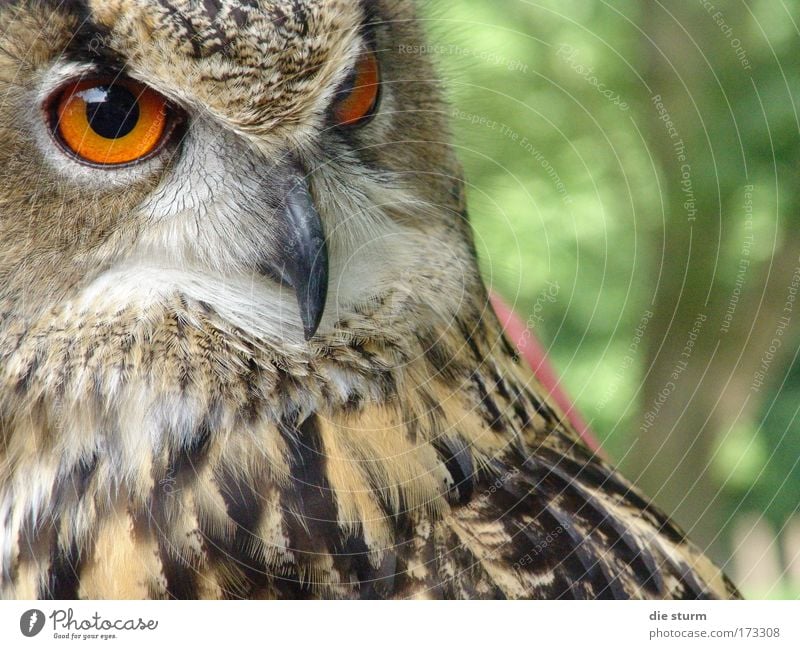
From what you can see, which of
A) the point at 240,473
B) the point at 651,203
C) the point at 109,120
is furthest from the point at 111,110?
the point at 651,203

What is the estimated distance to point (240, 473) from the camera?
642 millimetres

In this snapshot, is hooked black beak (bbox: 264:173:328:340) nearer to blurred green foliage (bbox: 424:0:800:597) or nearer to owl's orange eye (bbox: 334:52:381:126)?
owl's orange eye (bbox: 334:52:381:126)

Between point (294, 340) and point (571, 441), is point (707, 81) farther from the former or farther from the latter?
point (294, 340)

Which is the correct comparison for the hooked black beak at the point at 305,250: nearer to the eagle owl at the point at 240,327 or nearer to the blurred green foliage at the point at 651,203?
the eagle owl at the point at 240,327

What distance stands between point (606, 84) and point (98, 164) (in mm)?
782

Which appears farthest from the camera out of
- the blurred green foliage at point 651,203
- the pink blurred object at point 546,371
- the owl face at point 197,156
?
the pink blurred object at point 546,371

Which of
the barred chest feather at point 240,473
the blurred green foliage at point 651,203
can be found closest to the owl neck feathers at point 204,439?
the barred chest feather at point 240,473

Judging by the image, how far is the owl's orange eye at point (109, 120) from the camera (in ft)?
1.83

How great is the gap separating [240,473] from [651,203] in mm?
803

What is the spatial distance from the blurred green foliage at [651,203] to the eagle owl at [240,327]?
0.17 meters

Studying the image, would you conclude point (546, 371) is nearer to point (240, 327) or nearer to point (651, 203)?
point (651, 203)

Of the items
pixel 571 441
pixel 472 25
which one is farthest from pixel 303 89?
pixel 571 441

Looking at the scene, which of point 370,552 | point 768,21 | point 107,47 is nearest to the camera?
point 107,47

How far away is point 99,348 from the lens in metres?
0.61
